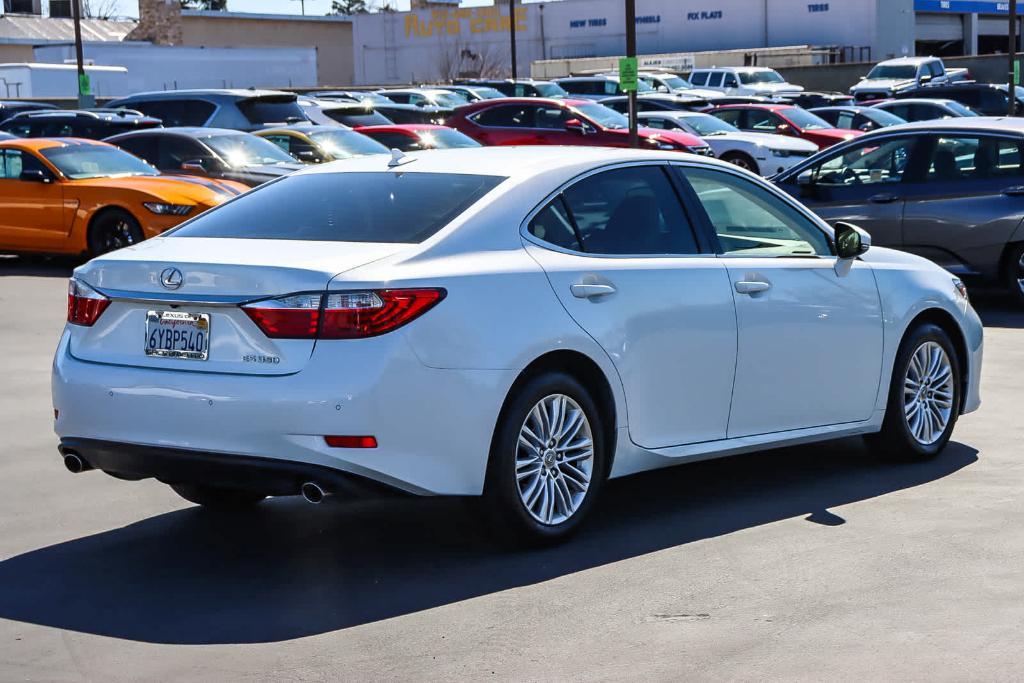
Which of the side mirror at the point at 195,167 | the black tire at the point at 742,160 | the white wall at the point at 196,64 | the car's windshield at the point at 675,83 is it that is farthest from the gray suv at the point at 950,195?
the white wall at the point at 196,64

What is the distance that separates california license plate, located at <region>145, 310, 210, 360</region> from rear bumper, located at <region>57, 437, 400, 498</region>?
344mm

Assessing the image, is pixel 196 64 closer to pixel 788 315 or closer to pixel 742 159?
pixel 742 159

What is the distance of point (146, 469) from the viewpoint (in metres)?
5.77

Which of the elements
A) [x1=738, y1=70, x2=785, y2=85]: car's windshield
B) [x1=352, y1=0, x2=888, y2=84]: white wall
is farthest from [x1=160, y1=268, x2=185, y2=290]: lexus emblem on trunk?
[x1=352, y1=0, x2=888, y2=84]: white wall

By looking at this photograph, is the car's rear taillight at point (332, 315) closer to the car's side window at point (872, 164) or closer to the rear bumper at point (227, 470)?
the rear bumper at point (227, 470)

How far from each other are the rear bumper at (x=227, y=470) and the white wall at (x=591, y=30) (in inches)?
2840

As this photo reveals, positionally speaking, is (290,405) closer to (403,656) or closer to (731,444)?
(403,656)

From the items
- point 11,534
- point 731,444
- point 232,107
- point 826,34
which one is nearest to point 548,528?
point 731,444

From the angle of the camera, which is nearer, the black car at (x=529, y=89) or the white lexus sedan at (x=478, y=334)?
the white lexus sedan at (x=478, y=334)

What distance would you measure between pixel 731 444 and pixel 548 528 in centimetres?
112

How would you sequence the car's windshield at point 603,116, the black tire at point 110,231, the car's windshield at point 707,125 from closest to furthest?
the black tire at point 110,231 < the car's windshield at point 603,116 < the car's windshield at point 707,125

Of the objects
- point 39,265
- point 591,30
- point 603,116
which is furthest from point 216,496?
point 591,30

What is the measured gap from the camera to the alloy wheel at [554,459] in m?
6.01

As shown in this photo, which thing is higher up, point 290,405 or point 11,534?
point 290,405
